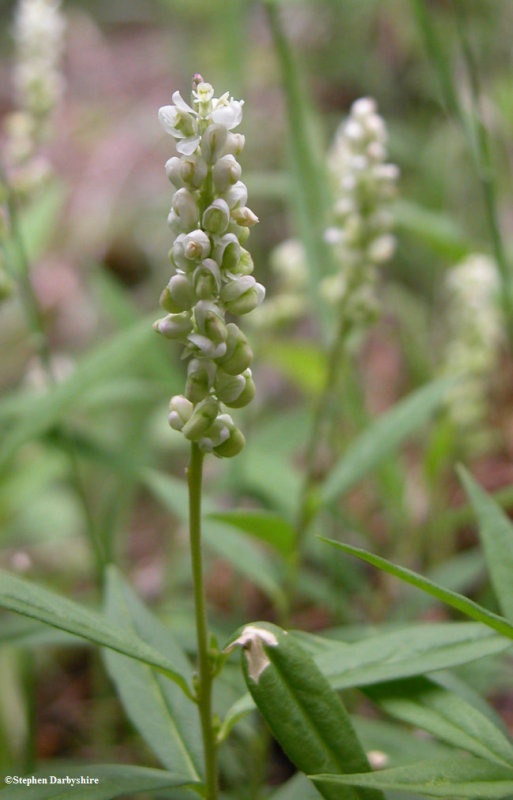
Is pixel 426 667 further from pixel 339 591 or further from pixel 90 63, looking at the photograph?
pixel 90 63

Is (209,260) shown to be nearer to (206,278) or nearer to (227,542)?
(206,278)

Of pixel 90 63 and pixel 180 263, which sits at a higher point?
pixel 90 63

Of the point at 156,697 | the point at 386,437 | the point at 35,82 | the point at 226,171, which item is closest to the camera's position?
the point at 226,171

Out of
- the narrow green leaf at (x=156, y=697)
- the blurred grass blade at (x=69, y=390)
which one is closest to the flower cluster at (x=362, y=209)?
the blurred grass blade at (x=69, y=390)

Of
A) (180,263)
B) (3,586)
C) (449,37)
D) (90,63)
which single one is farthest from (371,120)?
(90,63)

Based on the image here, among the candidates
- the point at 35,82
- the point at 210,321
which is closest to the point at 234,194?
the point at 210,321

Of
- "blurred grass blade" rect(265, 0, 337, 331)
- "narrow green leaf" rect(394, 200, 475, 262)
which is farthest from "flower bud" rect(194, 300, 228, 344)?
"narrow green leaf" rect(394, 200, 475, 262)

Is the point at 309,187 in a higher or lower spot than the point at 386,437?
higher
